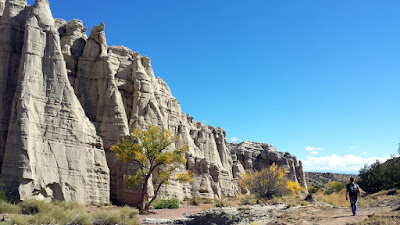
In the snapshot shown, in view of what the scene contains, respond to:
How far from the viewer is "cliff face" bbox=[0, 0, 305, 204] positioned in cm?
2516

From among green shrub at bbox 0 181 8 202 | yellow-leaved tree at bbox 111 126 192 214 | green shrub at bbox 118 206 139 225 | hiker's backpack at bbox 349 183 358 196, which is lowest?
green shrub at bbox 118 206 139 225

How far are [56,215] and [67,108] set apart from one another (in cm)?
1049

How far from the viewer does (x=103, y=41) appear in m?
34.3

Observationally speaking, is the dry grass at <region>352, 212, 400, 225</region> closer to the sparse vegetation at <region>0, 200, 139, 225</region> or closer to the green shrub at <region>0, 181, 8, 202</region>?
the sparse vegetation at <region>0, 200, 139, 225</region>

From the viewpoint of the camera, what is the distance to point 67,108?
28062 millimetres

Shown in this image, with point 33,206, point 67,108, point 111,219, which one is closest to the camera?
point 111,219

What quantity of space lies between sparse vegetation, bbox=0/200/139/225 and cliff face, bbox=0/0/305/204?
1994 mm

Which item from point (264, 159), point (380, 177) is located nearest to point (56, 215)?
point (380, 177)

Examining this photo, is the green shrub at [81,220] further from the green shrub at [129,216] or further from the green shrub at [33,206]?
the green shrub at [33,206]

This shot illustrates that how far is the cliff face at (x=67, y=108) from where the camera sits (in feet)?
82.5

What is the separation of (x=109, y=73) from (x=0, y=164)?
12338 mm

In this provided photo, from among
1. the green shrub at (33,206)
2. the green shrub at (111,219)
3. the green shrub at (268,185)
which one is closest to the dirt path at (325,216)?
the green shrub at (111,219)

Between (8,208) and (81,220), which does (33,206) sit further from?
(81,220)

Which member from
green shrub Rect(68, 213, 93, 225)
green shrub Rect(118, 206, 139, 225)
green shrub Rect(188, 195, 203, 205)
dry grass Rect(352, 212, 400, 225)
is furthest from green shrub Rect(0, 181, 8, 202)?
dry grass Rect(352, 212, 400, 225)
